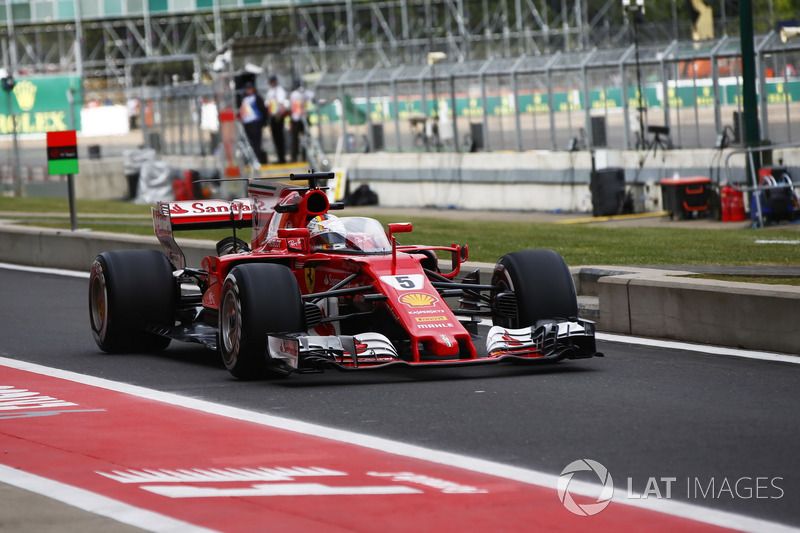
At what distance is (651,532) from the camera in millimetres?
5812

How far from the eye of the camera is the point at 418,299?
9.95 metres

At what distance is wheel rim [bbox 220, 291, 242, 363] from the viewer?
1004cm

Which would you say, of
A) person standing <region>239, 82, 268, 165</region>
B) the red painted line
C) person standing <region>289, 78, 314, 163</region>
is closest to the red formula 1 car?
the red painted line

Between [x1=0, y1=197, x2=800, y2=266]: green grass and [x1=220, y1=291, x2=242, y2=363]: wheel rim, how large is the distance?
11.2 feet

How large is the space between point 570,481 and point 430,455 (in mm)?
952

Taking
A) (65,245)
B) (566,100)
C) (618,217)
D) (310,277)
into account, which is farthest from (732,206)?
(310,277)

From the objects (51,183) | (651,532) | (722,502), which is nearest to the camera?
(651,532)

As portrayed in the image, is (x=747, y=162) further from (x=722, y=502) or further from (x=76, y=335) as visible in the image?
(x=722, y=502)

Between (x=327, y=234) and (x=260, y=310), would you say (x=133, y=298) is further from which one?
(x=260, y=310)

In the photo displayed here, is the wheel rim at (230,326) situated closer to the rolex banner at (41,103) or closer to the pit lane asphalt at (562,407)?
the pit lane asphalt at (562,407)

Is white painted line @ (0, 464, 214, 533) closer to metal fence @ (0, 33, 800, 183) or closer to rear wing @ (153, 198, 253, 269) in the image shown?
rear wing @ (153, 198, 253, 269)

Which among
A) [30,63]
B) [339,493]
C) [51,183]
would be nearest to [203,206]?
[339,493]

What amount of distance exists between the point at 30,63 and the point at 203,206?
243 ft

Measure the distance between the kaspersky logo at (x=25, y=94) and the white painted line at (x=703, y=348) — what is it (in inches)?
2167
